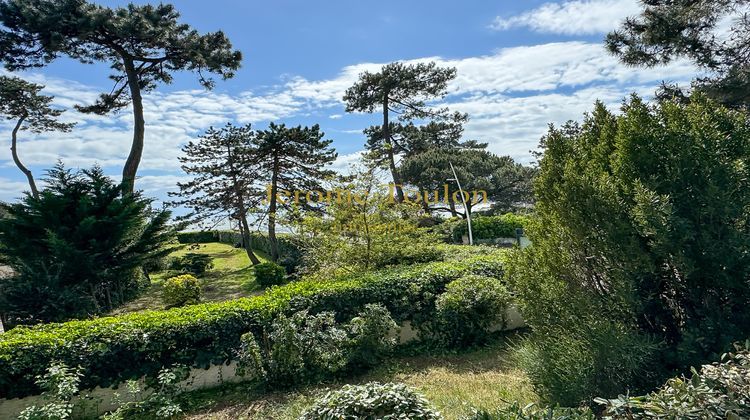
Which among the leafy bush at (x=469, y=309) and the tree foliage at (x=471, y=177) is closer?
→ the leafy bush at (x=469, y=309)

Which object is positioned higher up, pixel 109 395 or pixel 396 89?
pixel 396 89

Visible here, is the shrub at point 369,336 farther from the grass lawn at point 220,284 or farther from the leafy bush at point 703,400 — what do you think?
the grass lawn at point 220,284

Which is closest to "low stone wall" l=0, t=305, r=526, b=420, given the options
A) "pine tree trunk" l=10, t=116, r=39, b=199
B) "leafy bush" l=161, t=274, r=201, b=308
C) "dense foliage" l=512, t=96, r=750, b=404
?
"dense foliage" l=512, t=96, r=750, b=404

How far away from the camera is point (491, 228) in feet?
62.5

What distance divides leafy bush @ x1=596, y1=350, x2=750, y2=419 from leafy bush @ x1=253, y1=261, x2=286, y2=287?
36.4 ft

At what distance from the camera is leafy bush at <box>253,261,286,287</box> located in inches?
472

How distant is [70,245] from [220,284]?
5340mm

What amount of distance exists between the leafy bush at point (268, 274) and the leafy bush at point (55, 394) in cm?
814

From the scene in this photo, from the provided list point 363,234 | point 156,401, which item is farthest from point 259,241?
point 156,401

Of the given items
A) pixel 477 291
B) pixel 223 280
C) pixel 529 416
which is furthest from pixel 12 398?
pixel 223 280

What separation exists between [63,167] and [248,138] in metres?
6.57

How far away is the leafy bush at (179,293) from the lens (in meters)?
10.3

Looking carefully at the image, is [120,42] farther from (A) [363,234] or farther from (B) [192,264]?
(A) [363,234]

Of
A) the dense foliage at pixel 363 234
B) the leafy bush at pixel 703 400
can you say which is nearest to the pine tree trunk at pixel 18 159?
the dense foliage at pixel 363 234
